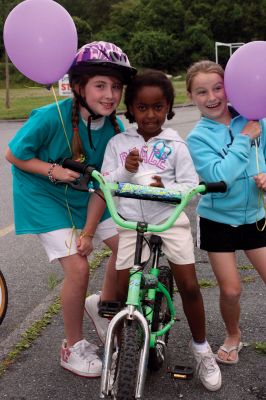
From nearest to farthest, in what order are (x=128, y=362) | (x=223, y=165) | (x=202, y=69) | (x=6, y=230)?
(x=128, y=362) < (x=223, y=165) < (x=202, y=69) < (x=6, y=230)

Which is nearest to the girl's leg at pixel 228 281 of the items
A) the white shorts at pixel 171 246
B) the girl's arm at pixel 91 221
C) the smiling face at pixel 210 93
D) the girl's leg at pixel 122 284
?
the white shorts at pixel 171 246

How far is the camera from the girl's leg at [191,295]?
2777mm

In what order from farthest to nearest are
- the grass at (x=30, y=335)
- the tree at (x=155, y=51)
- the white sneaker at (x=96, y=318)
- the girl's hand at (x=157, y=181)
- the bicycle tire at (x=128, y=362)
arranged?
the tree at (x=155, y=51) → the white sneaker at (x=96, y=318) → the grass at (x=30, y=335) → the girl's hand at (x=157, y=181) → the bicycle tire at (x=128, y=362)

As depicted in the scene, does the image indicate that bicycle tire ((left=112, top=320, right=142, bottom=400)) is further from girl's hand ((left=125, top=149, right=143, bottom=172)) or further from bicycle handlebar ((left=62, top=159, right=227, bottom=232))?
girl's hand ((left=125, top=149, right=143, bottom=172))

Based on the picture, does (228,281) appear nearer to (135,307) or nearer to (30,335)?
(135,307)

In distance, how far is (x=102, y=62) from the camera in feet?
Result: 9.14

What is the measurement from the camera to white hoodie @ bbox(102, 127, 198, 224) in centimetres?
275

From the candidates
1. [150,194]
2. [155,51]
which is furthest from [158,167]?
[155,51]

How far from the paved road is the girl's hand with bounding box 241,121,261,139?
1.34 metres

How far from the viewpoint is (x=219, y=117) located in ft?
9.91

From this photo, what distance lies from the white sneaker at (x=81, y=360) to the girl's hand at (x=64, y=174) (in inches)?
40.1

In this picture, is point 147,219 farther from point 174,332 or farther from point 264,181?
point 174,332

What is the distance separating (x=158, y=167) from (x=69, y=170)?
0.45m

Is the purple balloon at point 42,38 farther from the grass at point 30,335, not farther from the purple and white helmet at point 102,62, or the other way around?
the grass at point 30,335
